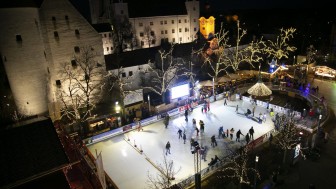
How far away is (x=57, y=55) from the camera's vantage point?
28.6m

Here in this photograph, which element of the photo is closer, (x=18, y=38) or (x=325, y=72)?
(x=18, y=38)

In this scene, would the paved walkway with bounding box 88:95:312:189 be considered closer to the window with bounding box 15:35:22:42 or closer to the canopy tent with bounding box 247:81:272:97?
the canopy tent with bounding box 247:81:272:97

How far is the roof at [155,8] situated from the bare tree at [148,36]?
3.04 meters

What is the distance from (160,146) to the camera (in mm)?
22047

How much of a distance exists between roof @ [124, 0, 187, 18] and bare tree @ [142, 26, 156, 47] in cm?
304

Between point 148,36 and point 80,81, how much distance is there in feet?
92.1

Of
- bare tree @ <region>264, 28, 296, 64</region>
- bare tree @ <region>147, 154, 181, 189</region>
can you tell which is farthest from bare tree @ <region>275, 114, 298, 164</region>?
bare tree @ <region>264, 28, 296, 64</region>

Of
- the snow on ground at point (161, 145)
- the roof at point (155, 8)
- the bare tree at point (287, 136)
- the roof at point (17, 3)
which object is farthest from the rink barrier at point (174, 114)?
the roof at point (155, 8)

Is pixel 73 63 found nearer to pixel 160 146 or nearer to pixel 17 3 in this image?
pixel 17 3

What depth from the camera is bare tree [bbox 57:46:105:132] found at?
2873 centimetres

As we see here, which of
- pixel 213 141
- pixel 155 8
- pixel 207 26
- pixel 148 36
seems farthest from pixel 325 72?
pixel 155 8

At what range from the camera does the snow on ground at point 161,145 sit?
18.5m

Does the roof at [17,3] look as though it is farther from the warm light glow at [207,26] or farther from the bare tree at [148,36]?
the warm light glow at [207,26]

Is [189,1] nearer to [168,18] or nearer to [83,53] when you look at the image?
[168,18]
